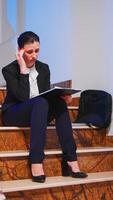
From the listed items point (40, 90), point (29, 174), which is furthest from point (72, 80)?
point (29, 174)

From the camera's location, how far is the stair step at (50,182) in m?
1.64

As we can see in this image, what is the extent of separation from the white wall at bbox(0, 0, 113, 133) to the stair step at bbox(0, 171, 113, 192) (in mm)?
741

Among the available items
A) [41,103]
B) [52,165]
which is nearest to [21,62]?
[41,103]

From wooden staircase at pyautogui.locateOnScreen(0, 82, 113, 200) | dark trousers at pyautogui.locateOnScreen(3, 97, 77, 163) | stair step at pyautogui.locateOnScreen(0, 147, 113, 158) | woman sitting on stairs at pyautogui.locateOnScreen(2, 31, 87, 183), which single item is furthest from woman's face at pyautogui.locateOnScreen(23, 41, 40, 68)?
stair step at pyautogui.locateOnScreen(0, 147, 113, 158)

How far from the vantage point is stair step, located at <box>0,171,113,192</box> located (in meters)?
1.64

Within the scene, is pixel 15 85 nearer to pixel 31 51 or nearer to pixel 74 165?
pixel 31 51

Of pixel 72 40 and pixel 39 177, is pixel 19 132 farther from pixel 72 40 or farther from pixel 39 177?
pixel 72 40

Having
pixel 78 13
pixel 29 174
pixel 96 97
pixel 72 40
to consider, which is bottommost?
pixel 29 174

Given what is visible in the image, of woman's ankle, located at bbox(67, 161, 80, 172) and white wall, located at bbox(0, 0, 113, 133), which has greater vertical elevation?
white wall, located at bbox(0, 0, 113, 133)

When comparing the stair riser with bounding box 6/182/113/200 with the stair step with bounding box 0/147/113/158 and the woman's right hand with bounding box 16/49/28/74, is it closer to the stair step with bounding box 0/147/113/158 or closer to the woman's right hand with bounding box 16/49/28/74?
the stair step with bounding box 0/147/113/158

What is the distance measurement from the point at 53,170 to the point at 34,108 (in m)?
0.38

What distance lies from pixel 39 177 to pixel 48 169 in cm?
19

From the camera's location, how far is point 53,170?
1.94 meters

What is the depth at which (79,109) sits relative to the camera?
8.50ft
